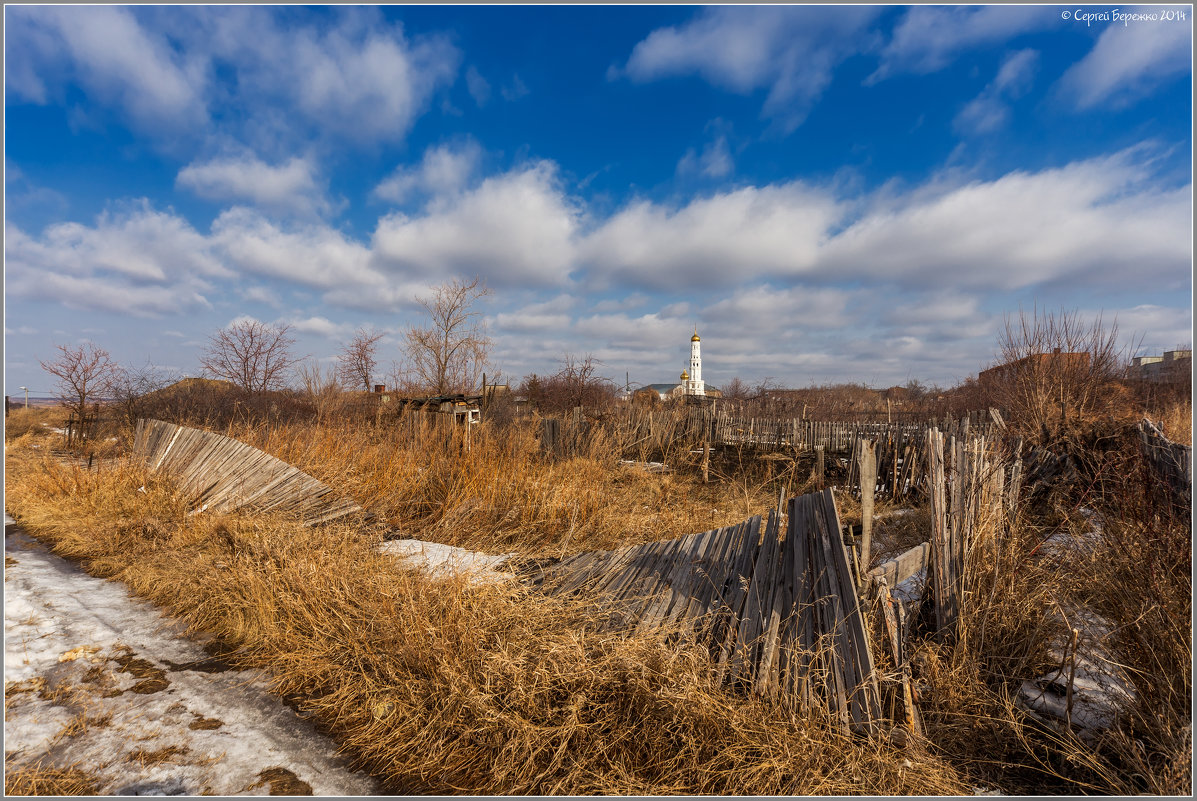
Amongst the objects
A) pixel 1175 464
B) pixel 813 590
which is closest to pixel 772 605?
pixel 813 590

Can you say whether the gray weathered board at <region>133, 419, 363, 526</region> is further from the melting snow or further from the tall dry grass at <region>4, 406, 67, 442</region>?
the tall dry grass at <region>4, 406, 67, 442</region>

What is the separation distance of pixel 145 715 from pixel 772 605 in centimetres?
361

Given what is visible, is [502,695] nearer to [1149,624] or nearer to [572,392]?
[1149,624]

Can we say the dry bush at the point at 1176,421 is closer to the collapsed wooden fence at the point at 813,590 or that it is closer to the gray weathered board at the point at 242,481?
the collapsed wooden fence at the point at 813,590

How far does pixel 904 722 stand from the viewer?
8.64ft

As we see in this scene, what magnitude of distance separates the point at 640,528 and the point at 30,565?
6384mm

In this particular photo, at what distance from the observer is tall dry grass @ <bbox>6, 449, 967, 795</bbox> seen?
232cm

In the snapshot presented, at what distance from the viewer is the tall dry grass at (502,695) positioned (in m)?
2.32

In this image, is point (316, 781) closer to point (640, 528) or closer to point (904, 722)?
point (904, 722)

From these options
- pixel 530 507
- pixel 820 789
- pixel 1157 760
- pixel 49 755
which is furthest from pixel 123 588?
pixel 1157 760

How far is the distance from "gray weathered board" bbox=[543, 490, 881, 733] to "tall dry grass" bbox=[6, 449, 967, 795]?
149mm

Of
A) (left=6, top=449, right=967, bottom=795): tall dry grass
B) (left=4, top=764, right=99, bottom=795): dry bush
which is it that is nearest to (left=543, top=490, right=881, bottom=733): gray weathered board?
(left=6, top=449, right=967, bottom=795): tall dry grass

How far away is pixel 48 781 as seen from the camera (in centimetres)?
230

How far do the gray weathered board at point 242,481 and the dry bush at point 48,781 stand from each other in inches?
123
